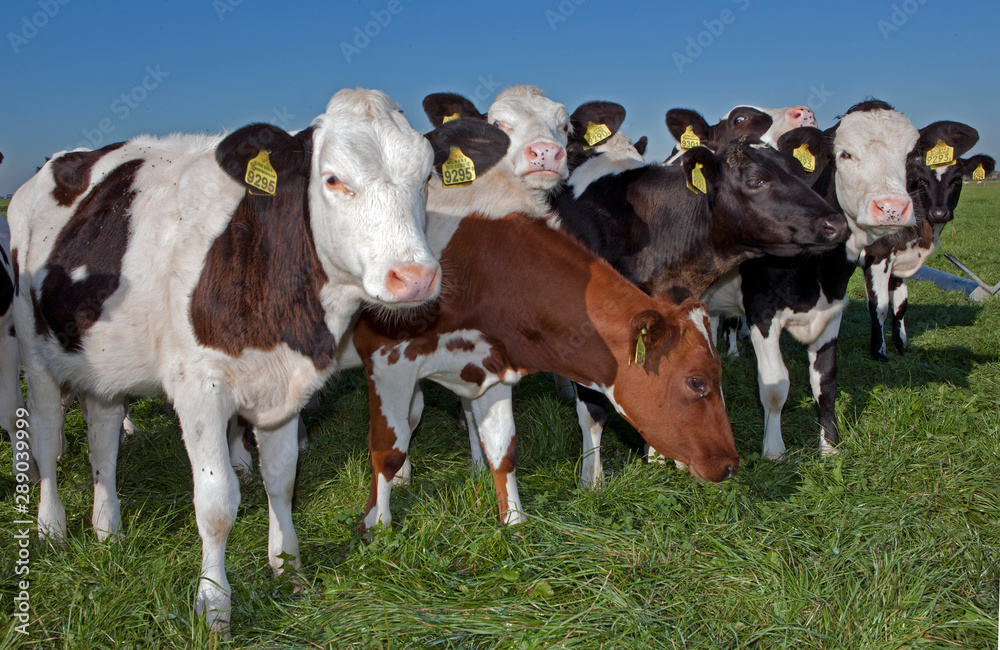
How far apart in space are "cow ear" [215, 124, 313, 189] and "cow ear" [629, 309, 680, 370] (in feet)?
5.95

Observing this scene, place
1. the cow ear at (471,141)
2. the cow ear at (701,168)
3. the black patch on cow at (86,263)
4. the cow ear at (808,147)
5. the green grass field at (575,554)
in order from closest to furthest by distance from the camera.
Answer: the green grass field at (575,554) → the black patch on cow at (86,263) → the cow ear at (471,141) → the cow ear at (701,168) → the cow ear at (808,147)

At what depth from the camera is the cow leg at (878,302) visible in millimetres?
8531

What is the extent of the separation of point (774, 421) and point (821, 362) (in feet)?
2.06

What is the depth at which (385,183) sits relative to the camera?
130 inches

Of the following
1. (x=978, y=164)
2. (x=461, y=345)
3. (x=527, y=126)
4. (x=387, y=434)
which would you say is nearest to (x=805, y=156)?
(x=527, y=126)

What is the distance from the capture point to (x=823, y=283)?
5801mm

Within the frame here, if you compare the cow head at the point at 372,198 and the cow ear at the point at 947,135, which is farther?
the cow ear at the point at 947,135

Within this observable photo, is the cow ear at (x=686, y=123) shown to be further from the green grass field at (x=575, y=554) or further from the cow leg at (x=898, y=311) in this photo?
the green grass field at (x=575, y=554)

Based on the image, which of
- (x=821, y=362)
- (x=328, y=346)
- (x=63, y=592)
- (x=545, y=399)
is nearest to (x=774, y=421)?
(x=821, y=362)

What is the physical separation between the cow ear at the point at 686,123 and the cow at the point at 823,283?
6.83 feet

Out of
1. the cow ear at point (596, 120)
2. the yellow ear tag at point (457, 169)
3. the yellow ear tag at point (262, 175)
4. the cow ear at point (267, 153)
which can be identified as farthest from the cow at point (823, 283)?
the yellow ear tag at point (262, 175)

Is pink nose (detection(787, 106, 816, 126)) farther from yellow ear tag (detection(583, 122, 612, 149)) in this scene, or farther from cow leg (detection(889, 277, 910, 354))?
cow leg (detection(889, 277, 910, 354))

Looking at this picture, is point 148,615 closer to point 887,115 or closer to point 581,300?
point 581,300

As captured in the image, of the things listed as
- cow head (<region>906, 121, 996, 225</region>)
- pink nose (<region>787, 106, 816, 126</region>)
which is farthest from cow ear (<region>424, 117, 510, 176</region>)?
pink nose (<region>787, 106, 816, 126</region>)
